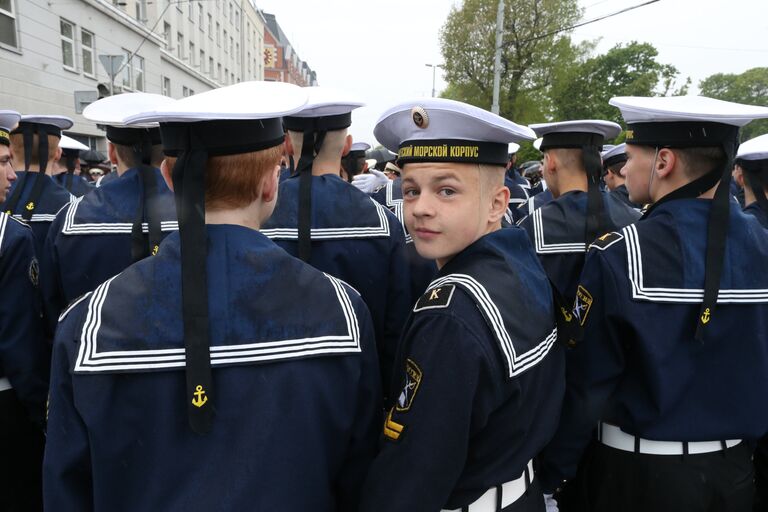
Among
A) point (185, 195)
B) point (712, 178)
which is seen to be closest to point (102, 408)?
point (185, 195)

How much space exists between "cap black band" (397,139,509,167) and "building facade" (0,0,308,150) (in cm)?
896

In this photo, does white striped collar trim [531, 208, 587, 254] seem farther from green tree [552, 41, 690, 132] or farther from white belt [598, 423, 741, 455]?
green tree [552, 41, 690, 132]

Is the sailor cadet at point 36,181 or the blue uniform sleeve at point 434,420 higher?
the sailor cadet at point 36,181

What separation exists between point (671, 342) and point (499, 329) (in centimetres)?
96

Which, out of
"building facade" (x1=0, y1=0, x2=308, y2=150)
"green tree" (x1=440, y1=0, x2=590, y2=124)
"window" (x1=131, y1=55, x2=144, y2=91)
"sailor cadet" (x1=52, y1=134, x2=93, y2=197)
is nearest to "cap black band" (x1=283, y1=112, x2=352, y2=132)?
"sailor cadet" (x1=52, y1=134, x2=93, y2=197)

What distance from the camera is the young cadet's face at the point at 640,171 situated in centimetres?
226

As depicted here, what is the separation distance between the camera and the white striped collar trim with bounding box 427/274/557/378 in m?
1.48

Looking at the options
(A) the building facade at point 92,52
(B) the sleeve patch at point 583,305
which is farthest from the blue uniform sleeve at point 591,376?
(A) the building facade at point 92,52

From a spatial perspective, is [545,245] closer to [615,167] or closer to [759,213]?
[759,213]

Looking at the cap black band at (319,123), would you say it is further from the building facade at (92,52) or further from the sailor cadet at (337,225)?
the building facade at (92,52)

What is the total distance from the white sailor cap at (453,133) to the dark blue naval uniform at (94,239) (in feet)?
5.93

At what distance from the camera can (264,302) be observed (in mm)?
1358

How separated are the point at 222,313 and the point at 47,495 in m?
0.69

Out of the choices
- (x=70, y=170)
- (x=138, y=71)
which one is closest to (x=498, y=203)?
(x=70, y=170)
